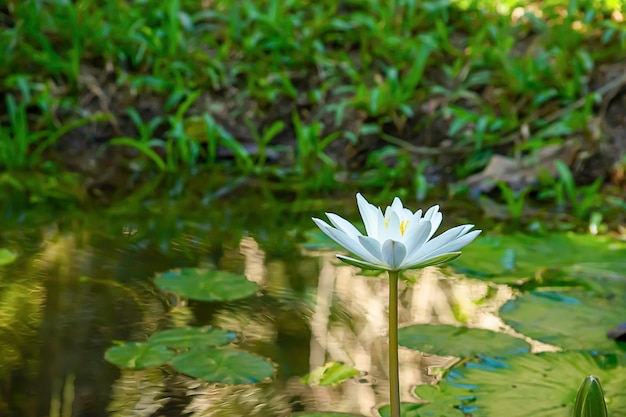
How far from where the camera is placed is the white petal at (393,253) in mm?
666

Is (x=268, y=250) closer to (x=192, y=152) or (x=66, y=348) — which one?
(x=66, y=348)

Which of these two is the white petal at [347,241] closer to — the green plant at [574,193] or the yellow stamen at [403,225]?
the yellow stamen at [403,225]

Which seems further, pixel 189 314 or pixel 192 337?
Answer: pixel 189 314

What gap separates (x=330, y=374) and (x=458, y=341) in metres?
0.22

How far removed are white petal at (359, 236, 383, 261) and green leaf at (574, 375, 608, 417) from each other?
20cm

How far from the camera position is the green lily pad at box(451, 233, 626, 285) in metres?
1.50

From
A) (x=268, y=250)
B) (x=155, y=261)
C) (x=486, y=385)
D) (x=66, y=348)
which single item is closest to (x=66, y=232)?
(x=155, y=261)

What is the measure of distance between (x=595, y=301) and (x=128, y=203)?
3.79ft

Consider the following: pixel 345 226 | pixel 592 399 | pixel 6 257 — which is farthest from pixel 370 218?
pixel 6 257

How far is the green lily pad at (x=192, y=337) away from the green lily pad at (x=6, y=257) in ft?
1.42

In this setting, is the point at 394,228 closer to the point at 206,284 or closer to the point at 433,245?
the point at 433,245

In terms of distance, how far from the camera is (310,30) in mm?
3051

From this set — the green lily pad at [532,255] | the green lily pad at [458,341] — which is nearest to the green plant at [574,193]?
the green lily pad at [532,255]

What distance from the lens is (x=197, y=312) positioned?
1.20 m
